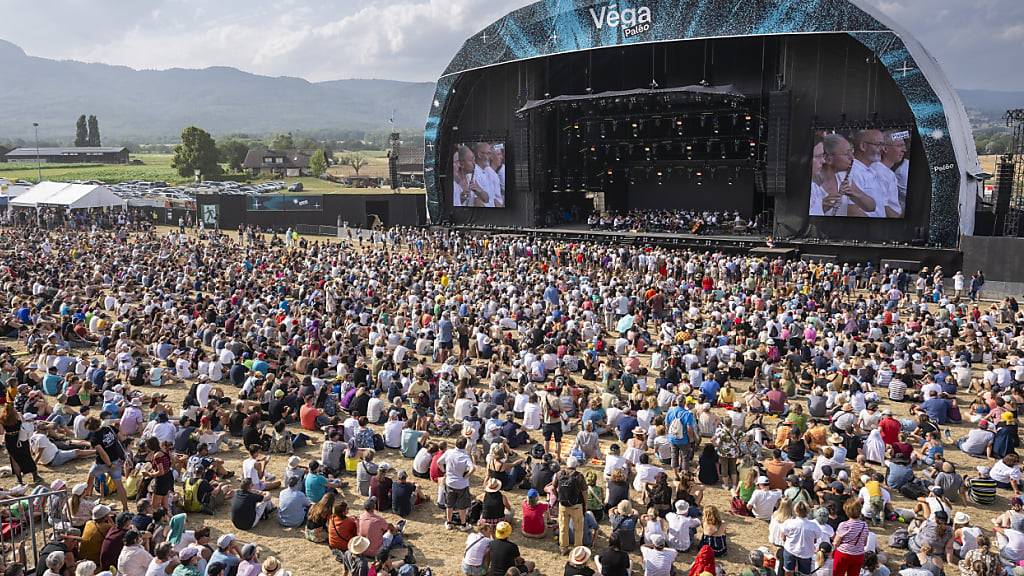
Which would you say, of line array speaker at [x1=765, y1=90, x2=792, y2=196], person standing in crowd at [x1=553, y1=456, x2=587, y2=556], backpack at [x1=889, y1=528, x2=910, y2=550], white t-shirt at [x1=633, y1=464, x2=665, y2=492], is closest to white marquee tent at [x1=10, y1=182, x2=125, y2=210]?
line array speaker at [x1=765, y1=90, x2=792, y2=196]

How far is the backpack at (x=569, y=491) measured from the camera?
8078 millimetres

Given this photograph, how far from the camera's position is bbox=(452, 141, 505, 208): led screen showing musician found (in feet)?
129

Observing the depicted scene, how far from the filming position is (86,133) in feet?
479

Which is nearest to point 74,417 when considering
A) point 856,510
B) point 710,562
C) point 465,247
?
point 710,562

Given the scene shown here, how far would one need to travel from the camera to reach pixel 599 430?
38.3 ft

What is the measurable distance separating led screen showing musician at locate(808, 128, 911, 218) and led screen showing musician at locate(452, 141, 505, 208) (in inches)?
617

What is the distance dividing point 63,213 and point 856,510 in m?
52.6

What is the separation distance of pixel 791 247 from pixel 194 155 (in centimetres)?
7815

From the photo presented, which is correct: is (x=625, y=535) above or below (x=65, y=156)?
below

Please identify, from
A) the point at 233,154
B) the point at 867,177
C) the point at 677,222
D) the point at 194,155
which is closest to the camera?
the point at 867,177

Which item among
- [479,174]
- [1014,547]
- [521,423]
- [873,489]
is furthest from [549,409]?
[479,174]

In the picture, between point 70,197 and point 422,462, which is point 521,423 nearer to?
point 422,462

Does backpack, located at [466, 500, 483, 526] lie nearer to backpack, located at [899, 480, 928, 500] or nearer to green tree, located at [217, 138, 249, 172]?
backpack, located at [899, 480, 928, 500]

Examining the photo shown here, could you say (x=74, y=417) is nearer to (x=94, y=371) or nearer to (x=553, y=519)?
(x=94, y=371)
